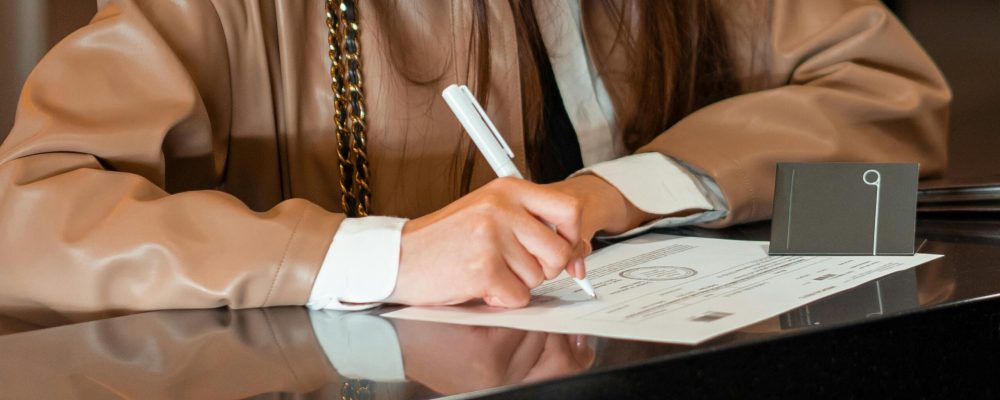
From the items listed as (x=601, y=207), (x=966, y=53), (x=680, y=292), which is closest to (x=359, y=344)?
(x=680, y=292)

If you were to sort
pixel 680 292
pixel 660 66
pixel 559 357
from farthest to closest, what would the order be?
pixel 660 66 < pixel 680 292 < pixel 559 357

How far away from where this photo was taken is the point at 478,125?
810 mm

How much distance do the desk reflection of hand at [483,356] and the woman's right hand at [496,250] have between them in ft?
0.19

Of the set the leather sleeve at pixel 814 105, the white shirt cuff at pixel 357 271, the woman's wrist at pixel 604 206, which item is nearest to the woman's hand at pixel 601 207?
the woman's wrist at pixel 604 206

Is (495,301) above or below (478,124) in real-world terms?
below

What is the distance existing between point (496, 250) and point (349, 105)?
0.48m

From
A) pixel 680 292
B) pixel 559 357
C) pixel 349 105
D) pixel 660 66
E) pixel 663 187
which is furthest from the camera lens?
pixel 660 66

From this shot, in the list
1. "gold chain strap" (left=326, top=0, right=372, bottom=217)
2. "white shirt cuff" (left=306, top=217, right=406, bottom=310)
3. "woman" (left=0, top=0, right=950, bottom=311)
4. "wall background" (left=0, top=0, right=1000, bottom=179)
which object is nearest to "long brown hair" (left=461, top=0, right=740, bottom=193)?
"woman" (left=0, top=0, right=950, bottom=311)

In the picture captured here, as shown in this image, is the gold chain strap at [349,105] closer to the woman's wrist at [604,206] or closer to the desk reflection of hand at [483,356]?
the woman's wrist at [604,206]

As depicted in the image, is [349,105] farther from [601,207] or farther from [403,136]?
[601,207]

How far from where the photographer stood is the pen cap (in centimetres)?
80

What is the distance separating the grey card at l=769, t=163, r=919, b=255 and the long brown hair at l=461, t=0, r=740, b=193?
0.40 m

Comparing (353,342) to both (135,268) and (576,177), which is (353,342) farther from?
(576,177)

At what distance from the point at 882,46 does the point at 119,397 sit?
94 centimetres
